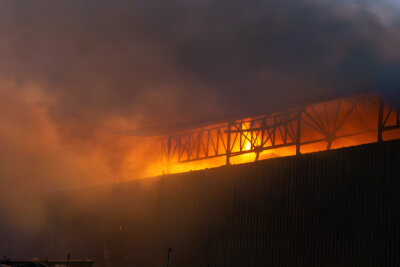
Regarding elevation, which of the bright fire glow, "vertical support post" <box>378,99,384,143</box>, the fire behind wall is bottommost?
the fire behind wall

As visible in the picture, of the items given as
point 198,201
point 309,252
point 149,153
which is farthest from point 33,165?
point 309,252

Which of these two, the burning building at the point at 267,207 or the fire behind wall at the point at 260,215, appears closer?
the fire behind wall at the point at 260,215

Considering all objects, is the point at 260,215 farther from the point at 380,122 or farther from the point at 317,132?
the point at 317,132

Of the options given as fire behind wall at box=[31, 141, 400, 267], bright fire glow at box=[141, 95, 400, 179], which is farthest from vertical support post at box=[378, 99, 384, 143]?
fire behind wall at box=[31, 141, 400, 267]

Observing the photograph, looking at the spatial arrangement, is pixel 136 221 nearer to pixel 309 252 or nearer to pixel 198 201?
pixel 198 201

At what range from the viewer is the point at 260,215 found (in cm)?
2098

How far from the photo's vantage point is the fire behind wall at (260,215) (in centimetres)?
1697

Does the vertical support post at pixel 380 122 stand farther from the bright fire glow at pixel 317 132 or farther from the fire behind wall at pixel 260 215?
the fire behind wall at pixel 260 215

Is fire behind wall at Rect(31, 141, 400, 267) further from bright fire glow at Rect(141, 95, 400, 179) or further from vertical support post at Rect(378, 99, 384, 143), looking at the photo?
bright fire glow at Rect(141, 95, 400, 179)

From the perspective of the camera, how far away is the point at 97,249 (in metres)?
30.3

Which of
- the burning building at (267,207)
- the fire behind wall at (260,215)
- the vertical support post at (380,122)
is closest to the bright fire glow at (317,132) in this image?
the burning building at (267,207)

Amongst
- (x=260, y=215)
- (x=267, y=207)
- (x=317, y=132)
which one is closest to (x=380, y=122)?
(x=267, y=207)

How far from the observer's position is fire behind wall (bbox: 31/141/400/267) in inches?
668

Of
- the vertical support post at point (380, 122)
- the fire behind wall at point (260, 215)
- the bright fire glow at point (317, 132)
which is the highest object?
the bright fire glow at point (317, 132)
